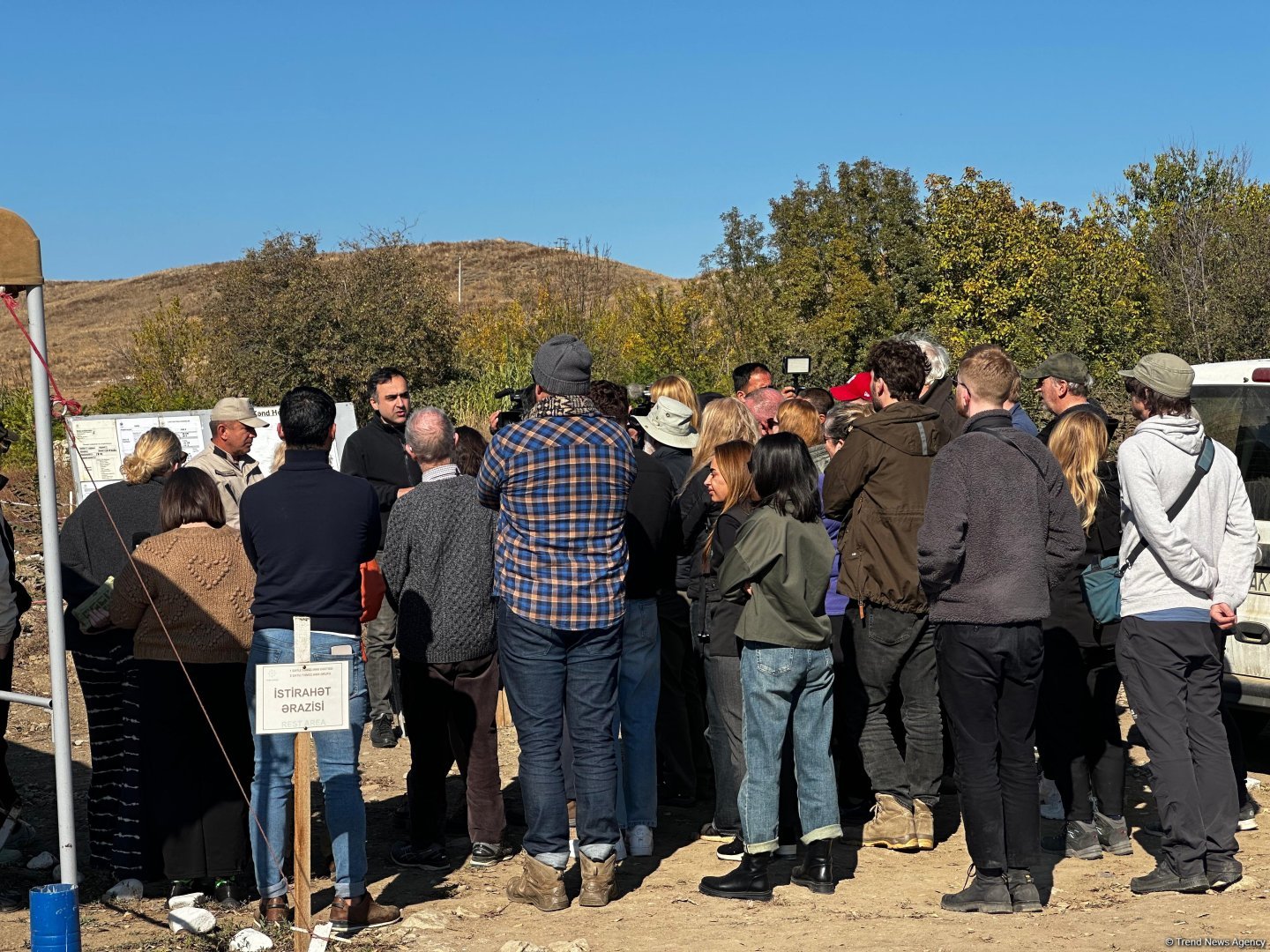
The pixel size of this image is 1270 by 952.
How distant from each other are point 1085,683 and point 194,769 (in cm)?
380

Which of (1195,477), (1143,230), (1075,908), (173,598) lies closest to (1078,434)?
(1195,477)

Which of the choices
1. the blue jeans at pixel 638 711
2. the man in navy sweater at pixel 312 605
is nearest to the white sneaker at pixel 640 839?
the blue jeans at pixel 638 711

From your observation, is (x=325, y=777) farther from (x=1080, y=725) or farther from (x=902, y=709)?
(x=1080, y=725)

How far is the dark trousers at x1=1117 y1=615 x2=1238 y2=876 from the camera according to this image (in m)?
5.16

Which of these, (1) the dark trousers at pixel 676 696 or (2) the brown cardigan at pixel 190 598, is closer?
(2) the brown cardigan at pixel 190 598

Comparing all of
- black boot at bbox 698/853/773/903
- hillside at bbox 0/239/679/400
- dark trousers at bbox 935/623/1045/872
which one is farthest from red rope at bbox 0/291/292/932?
hillside at bbox 0/239/679/400

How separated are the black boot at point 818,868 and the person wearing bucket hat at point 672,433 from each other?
7.06 ft

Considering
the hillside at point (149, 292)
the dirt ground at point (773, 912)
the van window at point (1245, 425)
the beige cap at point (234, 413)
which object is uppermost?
the hillside at point (149, 292)

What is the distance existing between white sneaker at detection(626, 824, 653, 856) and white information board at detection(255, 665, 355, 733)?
72.4 inches

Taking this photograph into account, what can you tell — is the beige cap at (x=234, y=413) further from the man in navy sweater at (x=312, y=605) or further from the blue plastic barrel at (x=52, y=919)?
the blue plastic barrel at (x=52, y=919)

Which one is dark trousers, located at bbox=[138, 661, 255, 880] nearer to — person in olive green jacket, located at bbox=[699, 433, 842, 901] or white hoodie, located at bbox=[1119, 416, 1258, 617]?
person in olive green jacket, located at bbox=[699, 433, 842, 901]

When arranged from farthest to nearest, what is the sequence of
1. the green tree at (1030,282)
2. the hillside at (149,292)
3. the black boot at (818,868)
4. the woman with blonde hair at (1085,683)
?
the hillside at (149,292)
the green tree at (1030,282)
the woman with blonde hair at (1085,683)
the black boot at (818,868)

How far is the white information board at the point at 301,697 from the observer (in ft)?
14.8

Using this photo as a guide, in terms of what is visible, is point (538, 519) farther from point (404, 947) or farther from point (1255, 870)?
point (1255, 870)
